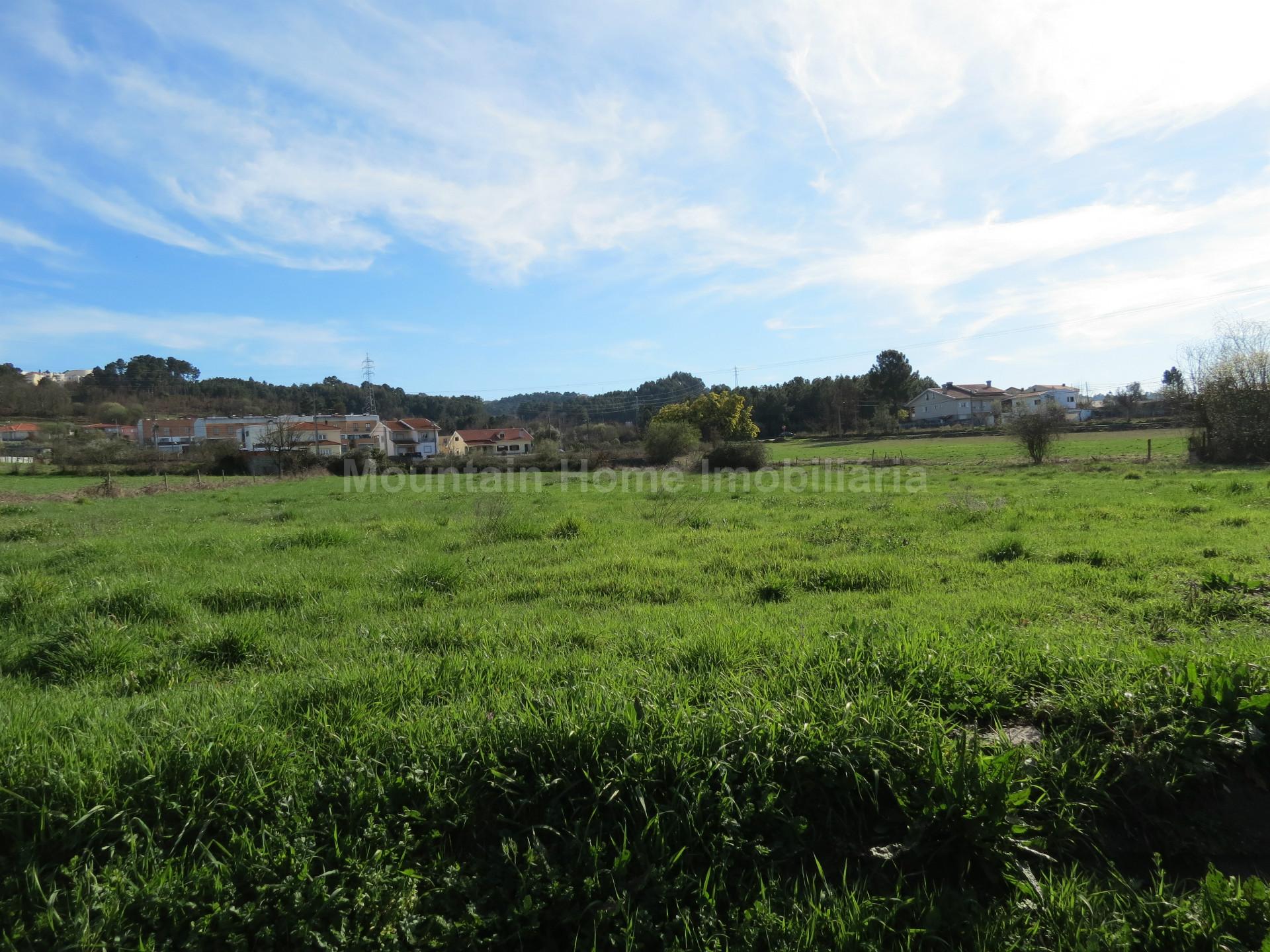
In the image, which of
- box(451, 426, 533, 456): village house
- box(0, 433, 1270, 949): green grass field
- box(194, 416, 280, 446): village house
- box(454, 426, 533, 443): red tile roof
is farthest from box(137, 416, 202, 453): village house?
box(0, 433, 1270, 949): green grass field

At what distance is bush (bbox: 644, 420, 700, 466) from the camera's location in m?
41.9

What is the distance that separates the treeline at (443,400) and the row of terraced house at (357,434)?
329 inches

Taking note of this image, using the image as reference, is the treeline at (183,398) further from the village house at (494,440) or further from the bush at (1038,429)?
the bush at (1038,429)

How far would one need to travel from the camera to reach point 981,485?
18297 millimetres

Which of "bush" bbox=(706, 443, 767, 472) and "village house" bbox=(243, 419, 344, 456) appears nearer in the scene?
"bush" bbox=(706, 443, 767, 472)

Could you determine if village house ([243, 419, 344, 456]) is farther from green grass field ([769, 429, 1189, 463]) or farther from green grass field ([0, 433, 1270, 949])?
green grass field ([0, 433, 1270, 949])

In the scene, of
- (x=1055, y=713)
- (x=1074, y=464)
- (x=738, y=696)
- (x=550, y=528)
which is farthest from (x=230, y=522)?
(x=1074, y=464)

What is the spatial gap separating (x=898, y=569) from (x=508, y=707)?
5.13m

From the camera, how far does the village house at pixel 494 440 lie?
80.8 meters

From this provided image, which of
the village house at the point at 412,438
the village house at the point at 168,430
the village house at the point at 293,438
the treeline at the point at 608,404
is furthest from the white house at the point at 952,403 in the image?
the village house at the point at 168,430

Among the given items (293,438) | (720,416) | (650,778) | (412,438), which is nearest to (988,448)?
Result: (720,416)

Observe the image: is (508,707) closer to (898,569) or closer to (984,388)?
(898,569)

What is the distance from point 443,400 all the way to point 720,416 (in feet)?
253

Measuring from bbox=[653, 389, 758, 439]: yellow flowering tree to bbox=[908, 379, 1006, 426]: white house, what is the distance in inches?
1594
